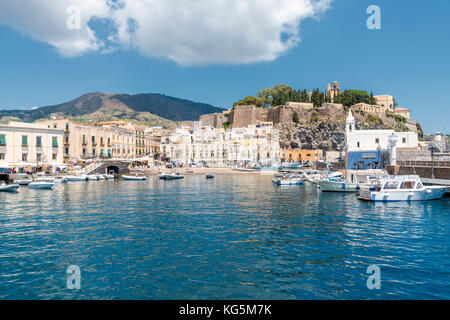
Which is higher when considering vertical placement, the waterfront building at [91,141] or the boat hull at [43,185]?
the waterfront building at [91,141]

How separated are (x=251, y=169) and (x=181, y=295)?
70844mm

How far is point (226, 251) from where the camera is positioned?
14.4 m

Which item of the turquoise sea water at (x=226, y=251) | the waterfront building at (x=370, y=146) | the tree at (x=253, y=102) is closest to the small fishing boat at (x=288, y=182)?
the waterfront building at (x=370, y=146)

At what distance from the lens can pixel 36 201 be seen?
29.9 metres

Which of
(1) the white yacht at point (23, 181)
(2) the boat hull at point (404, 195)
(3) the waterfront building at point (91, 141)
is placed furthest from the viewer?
(3) the waterfront building at point (91, 141)

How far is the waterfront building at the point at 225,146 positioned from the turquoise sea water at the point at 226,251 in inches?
2742

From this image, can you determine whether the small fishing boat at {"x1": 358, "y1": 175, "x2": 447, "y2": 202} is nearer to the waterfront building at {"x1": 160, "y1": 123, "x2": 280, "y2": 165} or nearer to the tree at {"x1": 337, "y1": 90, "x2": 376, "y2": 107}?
the waterfront building at {"x1": 160, "y1": 123, "x2": 280, "y2": 165}

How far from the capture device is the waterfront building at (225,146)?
95.8m

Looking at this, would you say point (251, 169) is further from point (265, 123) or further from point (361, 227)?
point (361, 227)

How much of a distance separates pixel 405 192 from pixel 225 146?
71.1 m

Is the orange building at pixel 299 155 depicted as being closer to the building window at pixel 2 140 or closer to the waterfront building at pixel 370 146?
the waterfront building at pixel 370 146

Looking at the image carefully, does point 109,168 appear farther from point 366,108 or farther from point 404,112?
point 404,112

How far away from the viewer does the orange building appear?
101 meters
